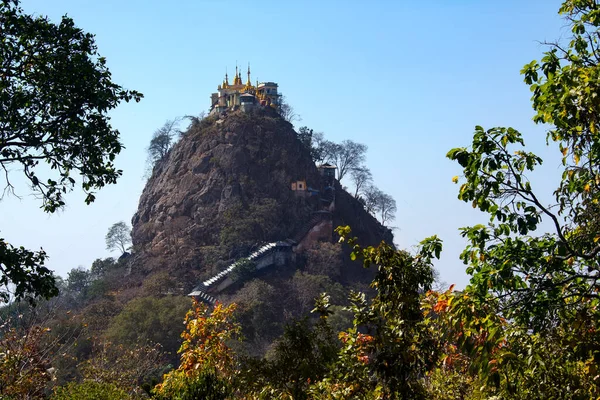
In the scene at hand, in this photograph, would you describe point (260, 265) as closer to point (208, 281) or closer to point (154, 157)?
point (208, 281)

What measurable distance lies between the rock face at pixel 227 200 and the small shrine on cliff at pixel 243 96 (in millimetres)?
1395

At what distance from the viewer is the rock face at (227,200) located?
5806 cm

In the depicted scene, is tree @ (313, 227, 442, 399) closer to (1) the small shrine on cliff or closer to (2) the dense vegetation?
(2) the dense vegetation

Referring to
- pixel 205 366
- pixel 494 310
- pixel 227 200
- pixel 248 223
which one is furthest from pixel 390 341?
pixel 227 200

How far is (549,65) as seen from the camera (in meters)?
7.18

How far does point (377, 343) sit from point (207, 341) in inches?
153

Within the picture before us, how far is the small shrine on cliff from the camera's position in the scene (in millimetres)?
67188

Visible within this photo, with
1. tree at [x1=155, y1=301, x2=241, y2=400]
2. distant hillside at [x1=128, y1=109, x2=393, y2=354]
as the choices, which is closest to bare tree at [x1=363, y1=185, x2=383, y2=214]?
distant hillside at [x1=128, y1=109, x2=393, y2=354]

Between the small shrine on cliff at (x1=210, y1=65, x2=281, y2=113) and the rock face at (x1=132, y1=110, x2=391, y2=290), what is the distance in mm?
1395

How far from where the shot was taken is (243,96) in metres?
66.9

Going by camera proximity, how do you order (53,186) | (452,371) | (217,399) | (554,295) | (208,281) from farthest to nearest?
(208,281), (53,186), (452,371), (217,399), (554,295)

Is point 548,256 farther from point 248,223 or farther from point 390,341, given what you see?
point 248,223

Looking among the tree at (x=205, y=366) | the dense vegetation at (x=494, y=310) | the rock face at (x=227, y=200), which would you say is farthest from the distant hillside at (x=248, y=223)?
the dense vegetation at (x=494, y=310)

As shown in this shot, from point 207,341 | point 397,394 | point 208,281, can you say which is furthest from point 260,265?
point 397,394
